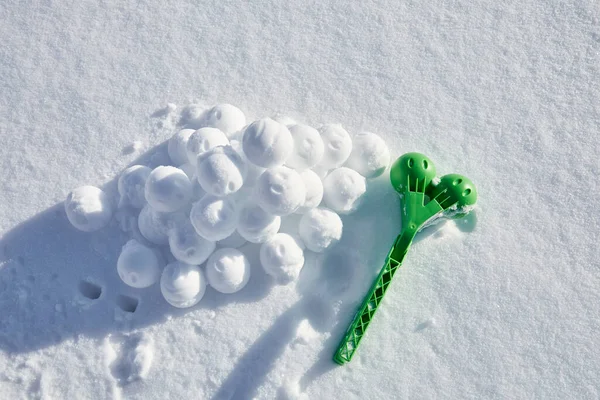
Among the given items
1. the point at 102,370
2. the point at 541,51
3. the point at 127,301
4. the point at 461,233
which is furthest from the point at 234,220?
the point at 541,51

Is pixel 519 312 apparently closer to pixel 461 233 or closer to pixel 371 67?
pixel 461 233

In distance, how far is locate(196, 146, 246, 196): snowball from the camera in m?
1.46

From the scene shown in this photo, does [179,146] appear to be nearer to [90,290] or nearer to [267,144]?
[267,144]

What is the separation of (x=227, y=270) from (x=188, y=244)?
0.12 metres

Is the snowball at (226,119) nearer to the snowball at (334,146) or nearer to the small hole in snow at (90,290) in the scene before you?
the snowball at (334,146)

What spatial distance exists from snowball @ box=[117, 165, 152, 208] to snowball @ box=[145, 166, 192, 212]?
0.33ft

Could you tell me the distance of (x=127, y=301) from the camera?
5.48 ft

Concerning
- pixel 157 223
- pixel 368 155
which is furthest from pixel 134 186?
pixel 368 155

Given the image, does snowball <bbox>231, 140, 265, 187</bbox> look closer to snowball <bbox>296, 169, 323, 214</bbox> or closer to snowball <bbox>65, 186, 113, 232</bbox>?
snowball <bbox>296, 169, 323, 214</bbox>

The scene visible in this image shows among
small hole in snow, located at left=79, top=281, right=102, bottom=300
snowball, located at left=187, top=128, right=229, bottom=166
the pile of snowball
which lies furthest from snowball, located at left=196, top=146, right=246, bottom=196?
small hole in snow, located at left=79, top=281, right=102, bottom=300

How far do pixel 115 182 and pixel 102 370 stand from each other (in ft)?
1.70

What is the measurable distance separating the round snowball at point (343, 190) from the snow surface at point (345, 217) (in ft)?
0.24

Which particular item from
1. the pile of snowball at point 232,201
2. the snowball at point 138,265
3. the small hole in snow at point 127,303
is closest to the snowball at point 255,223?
the pile of snowball at point 232,201

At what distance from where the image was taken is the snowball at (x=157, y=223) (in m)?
1.58
